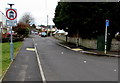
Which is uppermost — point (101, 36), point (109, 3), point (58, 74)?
point (109, 3)

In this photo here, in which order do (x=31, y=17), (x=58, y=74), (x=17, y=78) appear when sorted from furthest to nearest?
1. (x=31, y=17)
2. (x=58, y=74)
3. (x=17, y=78)

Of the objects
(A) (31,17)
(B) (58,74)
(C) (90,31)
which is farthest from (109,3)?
(A) (31,17)

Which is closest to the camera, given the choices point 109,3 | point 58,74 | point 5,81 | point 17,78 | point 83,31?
point 5,81

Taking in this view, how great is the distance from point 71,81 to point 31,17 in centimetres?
8179

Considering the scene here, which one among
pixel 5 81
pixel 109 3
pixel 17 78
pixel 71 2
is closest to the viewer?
pixel 5 81

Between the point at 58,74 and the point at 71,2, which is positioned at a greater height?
the point at 71,2

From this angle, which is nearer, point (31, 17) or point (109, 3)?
point (109, 3)

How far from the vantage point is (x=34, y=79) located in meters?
8.26

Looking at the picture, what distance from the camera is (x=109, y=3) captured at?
756 inches

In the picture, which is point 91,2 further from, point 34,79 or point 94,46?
point 34,79

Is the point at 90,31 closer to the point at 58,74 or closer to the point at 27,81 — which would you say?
the point at 58,74

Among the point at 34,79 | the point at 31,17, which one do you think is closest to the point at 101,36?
the point at 34,79

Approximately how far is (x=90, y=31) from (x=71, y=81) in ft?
51.4

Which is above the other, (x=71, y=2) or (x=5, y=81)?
(x=71, y=2)
